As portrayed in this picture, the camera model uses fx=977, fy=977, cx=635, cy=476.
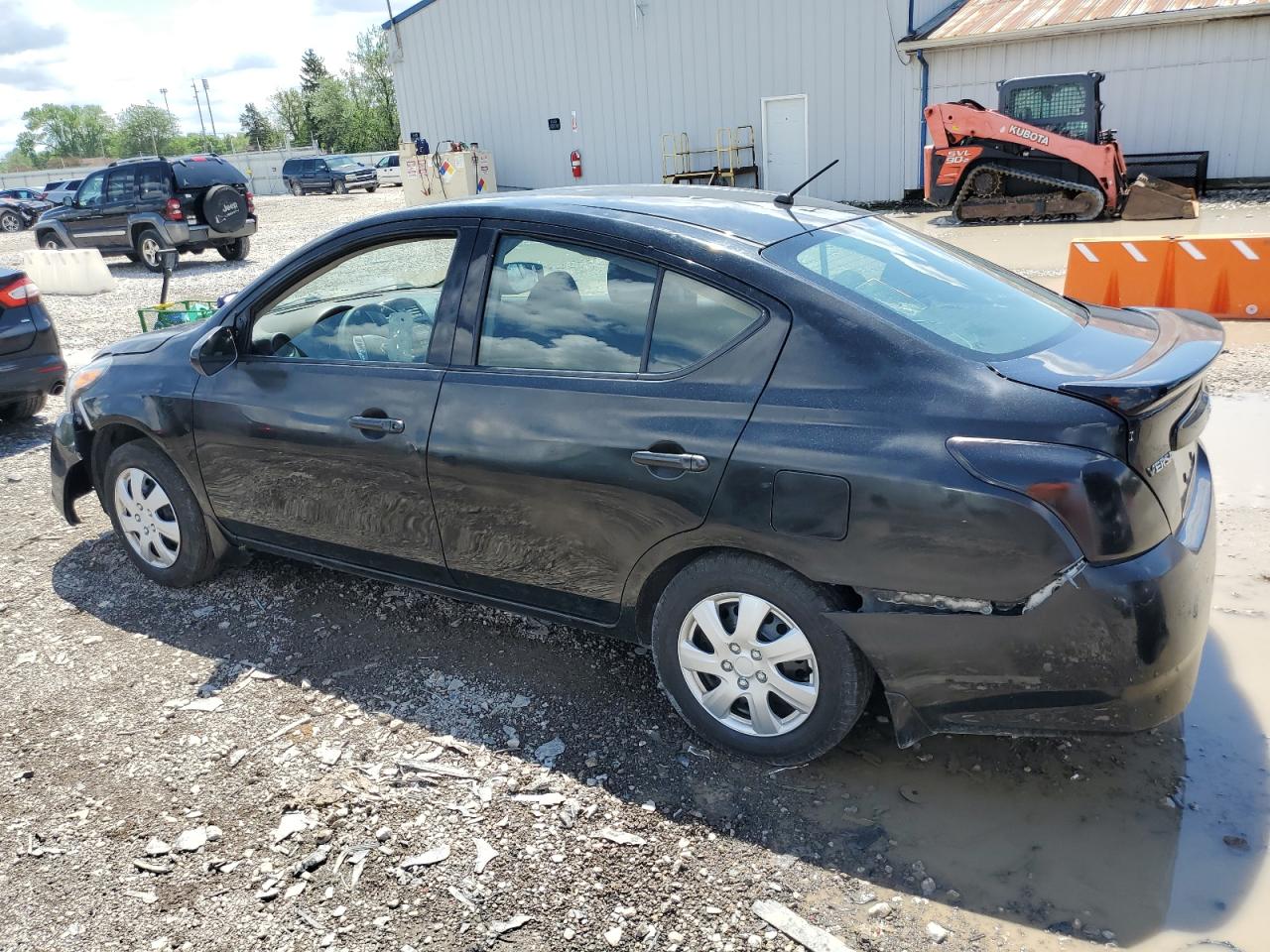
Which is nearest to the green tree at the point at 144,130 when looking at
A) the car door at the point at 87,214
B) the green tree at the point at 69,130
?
the green tree at the point at 69,130

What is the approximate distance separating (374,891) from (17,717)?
6.11ft

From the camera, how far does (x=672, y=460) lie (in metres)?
2.91

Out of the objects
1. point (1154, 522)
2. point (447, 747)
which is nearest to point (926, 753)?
point (1154, 522)

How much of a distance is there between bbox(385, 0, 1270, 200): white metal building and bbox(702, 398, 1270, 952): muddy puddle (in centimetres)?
1927

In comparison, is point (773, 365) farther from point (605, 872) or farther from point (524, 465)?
point (605, 872)

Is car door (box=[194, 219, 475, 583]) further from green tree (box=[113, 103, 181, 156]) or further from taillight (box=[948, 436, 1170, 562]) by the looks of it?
green tree (box=[113, 103, 181, 156])

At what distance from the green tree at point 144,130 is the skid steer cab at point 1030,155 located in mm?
100322

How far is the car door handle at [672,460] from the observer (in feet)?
9.39

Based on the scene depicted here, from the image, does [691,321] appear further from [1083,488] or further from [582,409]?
[1083,488]

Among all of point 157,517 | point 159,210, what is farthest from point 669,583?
point 159,210

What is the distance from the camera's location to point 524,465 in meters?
3.23

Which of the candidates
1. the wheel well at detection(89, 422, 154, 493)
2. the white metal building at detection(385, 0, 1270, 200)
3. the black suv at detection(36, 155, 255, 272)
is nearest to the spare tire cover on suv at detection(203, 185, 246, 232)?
the black suv at detection(36, 155, 255, 272)

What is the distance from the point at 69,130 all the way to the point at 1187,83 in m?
125

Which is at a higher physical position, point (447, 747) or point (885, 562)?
point (885, 562)
